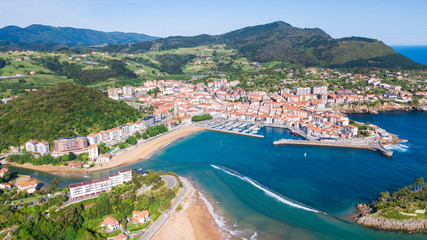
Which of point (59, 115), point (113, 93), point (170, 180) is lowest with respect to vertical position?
point (170, 180)

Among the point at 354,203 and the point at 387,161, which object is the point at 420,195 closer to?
the point at 354,203

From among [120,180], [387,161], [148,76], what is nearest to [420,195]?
[387,161]

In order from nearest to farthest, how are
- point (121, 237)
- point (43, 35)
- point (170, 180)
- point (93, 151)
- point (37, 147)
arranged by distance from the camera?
1. point (121, 237)
2. point (170, 180)
3. point (93, 151)
4. point (37, 147)
5. point (43, 35)

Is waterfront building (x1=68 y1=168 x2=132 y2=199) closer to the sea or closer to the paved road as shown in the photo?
the paved road

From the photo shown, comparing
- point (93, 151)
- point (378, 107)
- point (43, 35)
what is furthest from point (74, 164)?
point (43, 35)

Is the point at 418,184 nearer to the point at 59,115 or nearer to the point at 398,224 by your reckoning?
the point at 398,224

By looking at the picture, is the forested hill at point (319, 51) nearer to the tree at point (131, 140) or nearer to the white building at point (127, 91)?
the white building at point (127, 91)

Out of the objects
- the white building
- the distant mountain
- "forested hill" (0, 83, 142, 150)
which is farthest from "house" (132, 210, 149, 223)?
the distant mountain
